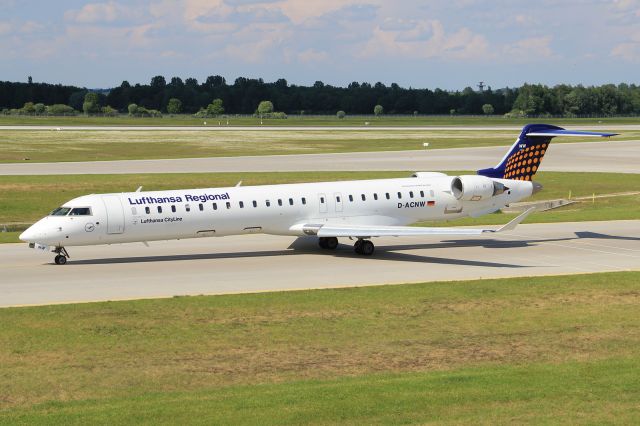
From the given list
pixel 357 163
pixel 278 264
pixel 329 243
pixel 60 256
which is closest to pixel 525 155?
pixel 329 243

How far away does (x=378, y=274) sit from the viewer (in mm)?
29781

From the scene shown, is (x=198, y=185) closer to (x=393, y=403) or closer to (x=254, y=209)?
(x=254, y=209)

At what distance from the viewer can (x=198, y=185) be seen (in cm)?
6050

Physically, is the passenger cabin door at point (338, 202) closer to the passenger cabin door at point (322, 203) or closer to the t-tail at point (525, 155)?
the passenger cabin door at point (322, 203)

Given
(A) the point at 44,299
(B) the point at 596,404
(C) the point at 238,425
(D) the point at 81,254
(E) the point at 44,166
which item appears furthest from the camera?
(E) the point at 44,166

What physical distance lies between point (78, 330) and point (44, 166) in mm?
53188

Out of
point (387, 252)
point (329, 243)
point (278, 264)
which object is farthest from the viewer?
point (329, 243)

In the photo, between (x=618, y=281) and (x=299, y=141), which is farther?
(x=299, y=141)

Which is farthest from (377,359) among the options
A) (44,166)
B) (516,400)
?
(44,166)

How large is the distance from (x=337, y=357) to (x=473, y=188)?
16795 millimetres

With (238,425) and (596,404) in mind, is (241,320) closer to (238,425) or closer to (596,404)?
(238,425)

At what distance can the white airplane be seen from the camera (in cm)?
3067

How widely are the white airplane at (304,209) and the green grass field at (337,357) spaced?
6310 millimetres

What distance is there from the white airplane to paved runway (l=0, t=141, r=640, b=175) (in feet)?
115
